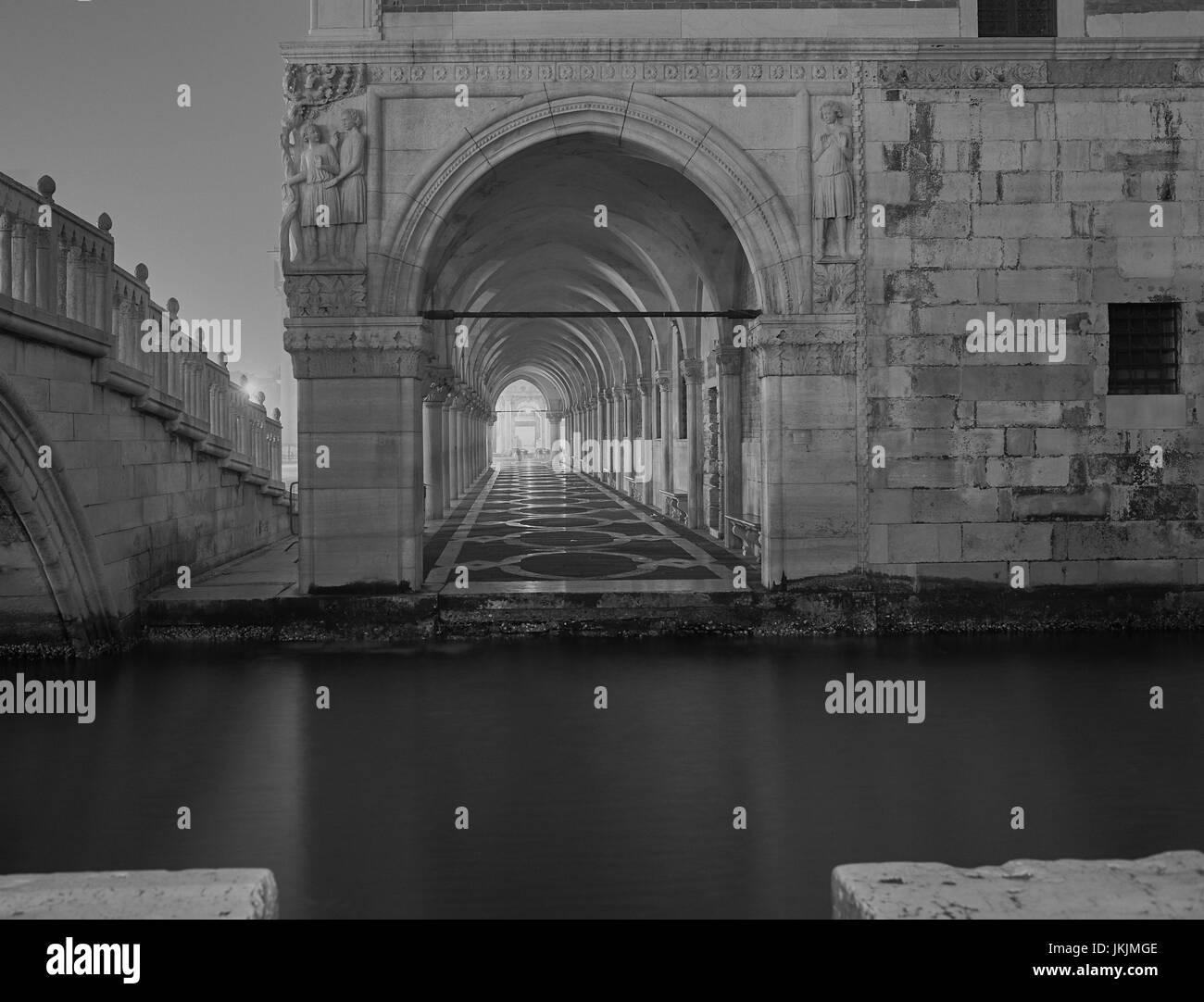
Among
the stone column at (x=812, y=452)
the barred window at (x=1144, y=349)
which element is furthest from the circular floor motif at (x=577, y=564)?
the barred window at (x=1144, y=349)

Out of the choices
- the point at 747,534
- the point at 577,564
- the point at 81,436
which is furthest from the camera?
the point at 747,534

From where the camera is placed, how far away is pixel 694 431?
1898 centimetres

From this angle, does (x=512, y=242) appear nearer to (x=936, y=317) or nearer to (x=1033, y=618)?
(x=936, y=317)

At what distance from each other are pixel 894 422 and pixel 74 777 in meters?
7.89

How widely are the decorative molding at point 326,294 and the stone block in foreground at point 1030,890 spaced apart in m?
8.55

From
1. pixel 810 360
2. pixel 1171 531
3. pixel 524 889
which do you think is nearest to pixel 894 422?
pixel 810 360

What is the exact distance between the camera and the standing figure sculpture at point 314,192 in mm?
10531

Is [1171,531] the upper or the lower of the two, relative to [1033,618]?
upper

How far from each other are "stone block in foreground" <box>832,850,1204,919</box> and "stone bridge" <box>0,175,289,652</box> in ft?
25.2

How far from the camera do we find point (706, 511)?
1834 cm

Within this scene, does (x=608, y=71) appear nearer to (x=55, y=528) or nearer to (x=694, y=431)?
(x=55, y=528)

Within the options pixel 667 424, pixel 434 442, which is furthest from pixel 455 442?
pixel 667 424

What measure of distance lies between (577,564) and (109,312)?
590 centimetres
